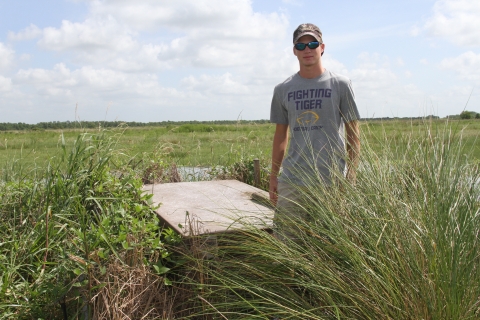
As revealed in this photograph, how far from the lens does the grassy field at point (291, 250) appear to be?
1.97 metres

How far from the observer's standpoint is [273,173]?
11.4 ft

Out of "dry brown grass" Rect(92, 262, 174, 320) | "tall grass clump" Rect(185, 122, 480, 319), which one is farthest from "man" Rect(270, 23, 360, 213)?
"dry brown grass" Rect(92, 262, 174, 320)

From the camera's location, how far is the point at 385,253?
6.69 ft

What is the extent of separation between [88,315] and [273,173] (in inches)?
58.3

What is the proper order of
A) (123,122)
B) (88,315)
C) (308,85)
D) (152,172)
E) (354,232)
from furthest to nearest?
(152,172) → (123,122) → (308,85) → (88,315) → (354,232)

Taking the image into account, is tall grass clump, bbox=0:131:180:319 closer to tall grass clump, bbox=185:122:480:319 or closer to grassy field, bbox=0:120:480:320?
grassy field, bbox=0:120:480:320

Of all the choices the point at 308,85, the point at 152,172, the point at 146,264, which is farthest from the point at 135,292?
the point at 152,172

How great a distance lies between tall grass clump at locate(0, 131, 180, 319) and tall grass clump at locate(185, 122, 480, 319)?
67 centimetres

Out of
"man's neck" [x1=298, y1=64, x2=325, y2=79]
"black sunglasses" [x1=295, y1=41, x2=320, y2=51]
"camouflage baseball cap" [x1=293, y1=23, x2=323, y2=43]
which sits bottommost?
"man's neck" [x1=298, y1=64, x2=325, y2=79]

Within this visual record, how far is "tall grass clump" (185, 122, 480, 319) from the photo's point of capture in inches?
75.4

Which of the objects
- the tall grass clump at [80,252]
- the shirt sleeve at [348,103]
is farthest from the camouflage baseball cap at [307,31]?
the tall grass clump at [80,252]

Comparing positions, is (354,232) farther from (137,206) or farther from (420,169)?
(137,206)

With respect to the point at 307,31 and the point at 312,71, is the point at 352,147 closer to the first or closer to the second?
the point at 312,71

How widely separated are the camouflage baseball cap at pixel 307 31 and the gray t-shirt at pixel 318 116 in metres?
0.24
